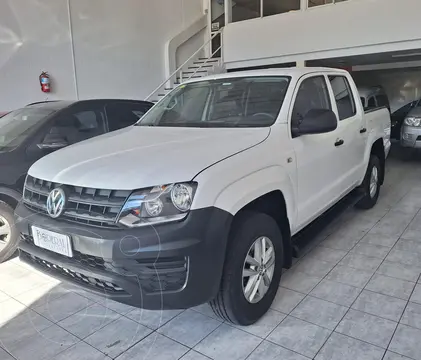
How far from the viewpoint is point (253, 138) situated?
2.42 metres

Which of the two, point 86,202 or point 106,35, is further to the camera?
point 106,35

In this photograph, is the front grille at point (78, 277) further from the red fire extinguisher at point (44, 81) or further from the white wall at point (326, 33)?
the white wall at point (326, 33)

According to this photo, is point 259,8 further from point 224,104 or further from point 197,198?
point 197,198

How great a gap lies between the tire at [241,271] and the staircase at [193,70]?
8.11 metres

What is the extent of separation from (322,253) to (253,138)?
1.53 meters

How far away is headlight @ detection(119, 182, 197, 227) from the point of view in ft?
6.19

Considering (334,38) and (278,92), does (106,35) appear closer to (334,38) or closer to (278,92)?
(334,38)

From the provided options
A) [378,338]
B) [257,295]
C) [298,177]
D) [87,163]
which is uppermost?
[87,163]

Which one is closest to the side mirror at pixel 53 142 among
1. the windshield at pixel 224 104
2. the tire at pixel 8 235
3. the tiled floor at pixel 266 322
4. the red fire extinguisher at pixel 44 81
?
the tire at pixel 8 235

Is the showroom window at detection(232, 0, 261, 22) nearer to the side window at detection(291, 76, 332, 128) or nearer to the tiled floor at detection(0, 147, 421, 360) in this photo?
the side window at detection(291, 76, 332, 128)

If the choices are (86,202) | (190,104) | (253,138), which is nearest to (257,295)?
(253,138)

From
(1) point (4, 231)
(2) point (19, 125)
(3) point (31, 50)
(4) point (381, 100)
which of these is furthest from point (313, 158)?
(4) point (381, 100)

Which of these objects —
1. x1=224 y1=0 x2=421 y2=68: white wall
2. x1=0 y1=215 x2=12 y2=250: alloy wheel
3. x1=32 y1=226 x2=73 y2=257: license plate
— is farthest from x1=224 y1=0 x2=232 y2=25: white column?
x1=32 y1=226 x2=73 y2=257: license plate

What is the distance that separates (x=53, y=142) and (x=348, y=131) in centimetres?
273
